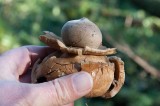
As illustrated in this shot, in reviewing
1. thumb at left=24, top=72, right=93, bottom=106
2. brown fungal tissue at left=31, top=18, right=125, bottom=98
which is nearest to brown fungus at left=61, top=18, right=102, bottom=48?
brown fungal tissue at left=31, top=18, right=125, bottom=98

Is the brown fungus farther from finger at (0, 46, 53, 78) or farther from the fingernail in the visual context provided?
finger at (0, 46, 53, 78)

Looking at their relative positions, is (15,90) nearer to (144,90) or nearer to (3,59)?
(3,59)

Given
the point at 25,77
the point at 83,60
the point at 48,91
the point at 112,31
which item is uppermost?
the point at 83,60

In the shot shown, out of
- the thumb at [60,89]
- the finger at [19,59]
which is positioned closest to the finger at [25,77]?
the finger at [19,59]

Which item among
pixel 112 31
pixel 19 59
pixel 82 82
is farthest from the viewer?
pixel 112 31

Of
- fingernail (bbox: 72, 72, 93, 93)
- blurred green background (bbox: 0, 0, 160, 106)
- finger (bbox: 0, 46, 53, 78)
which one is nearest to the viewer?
fingernail (bbox: 72, 72, 93, 93)

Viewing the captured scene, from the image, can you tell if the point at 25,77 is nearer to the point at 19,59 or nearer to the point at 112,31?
the point at 19,59

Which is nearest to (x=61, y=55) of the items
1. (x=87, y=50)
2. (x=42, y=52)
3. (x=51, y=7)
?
(x=87, y=50)

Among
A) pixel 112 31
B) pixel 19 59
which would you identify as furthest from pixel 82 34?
pixel 112 31
